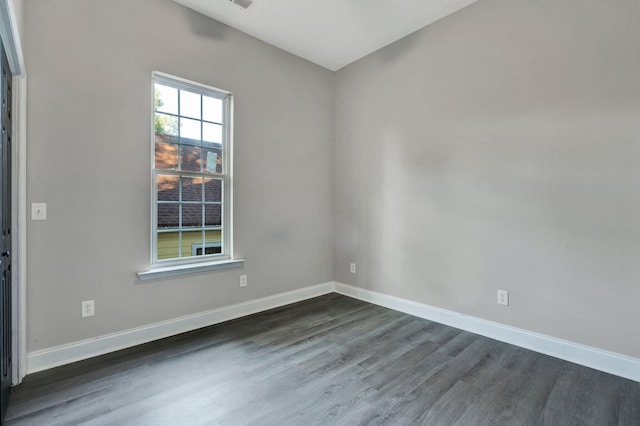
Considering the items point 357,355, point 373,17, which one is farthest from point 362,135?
point 357,355

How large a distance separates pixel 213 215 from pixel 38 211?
132cm

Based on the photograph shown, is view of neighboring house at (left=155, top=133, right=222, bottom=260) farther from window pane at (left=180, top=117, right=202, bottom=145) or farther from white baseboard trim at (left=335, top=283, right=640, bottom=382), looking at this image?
white baseboard trim at (left=335, top=283, right=640, bottom=382)

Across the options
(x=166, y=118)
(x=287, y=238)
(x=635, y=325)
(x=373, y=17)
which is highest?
(x=373, y=17)

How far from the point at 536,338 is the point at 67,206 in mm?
3820

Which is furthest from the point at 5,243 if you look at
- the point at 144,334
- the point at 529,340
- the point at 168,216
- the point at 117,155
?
the point at 529,340

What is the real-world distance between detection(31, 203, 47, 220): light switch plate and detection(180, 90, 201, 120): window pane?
1330 mm

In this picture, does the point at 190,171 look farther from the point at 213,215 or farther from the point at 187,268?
the point at 187,268

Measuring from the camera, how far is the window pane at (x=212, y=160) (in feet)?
9.79

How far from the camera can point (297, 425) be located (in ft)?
5.15

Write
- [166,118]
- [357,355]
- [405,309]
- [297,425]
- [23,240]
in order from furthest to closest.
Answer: [405,309], [166,118], [357,355], [23,240], [297,425]

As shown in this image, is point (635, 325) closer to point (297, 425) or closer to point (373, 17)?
point (297, 425)

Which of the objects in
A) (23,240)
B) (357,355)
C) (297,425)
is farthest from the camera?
(357,355)

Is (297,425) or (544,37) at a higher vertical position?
(544,37)

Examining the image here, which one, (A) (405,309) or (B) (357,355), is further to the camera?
(A) (405,309)
